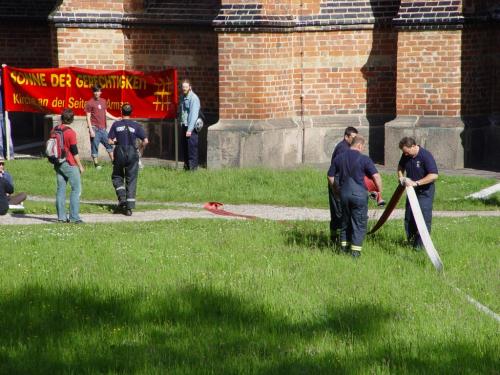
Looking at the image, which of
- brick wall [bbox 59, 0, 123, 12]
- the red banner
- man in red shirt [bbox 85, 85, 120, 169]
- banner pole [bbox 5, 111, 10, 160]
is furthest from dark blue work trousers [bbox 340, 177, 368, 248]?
brick wall [bbox 59, 0, 123, 12]

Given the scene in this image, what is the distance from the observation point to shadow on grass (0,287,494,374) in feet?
25.2

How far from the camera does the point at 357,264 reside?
36.6 ft

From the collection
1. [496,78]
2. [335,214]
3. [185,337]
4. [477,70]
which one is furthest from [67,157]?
[496,78]

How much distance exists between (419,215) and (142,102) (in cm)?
994

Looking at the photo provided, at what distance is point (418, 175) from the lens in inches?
479

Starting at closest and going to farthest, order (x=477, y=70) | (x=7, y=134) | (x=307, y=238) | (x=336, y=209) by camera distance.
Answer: (x=336, y=209) < (x=307, y=238) < (x=477, y=70) < (x=7, y=134)

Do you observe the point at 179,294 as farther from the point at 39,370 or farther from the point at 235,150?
the point at 235,150

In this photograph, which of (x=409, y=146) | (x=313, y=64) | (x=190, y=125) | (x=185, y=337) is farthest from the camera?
(x=313, y=64)

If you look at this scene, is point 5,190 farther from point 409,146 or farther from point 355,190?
point 409,146

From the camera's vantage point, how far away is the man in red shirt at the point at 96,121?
794 inches

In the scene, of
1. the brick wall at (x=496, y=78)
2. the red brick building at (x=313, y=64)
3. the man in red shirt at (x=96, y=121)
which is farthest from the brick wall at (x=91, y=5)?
the brick wall at (x=496, y=78)

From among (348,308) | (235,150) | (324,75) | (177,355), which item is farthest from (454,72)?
(177,355)

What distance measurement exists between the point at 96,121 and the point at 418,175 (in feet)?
30.9

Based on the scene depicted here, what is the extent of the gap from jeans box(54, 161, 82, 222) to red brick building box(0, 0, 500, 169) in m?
5.61
